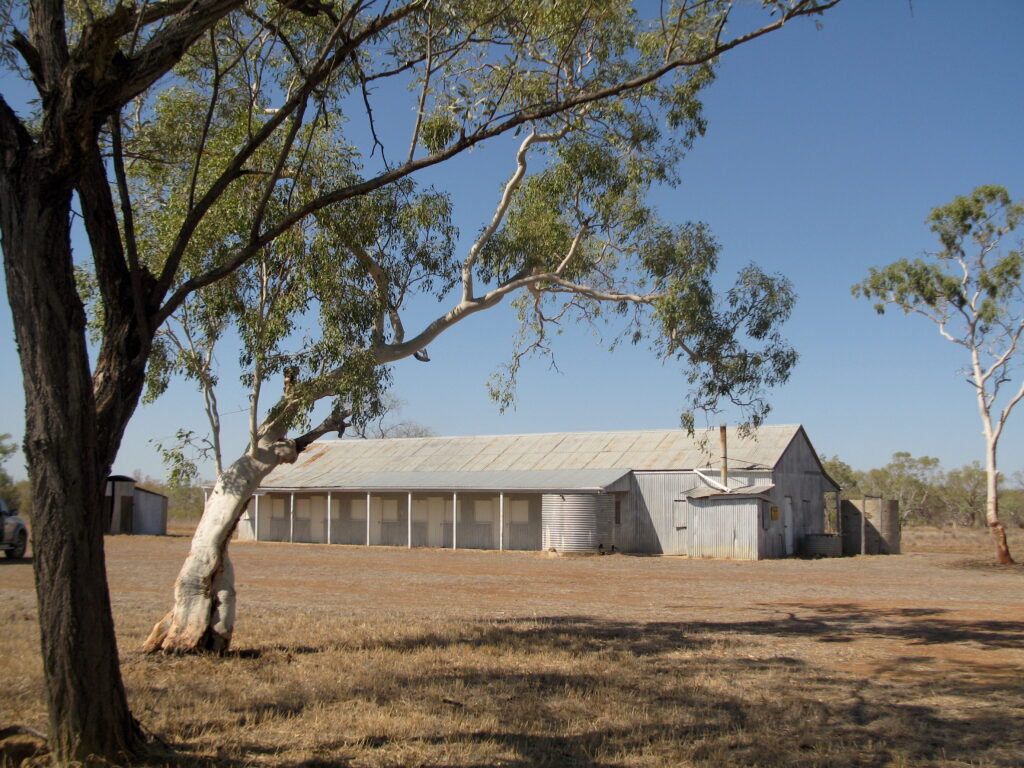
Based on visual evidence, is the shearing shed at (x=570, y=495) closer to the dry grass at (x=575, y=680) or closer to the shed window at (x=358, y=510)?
the shed window at (x=358, y=510)

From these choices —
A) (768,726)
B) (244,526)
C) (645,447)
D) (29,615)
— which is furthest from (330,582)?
(244,526)

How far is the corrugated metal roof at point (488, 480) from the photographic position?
35875 millimetres

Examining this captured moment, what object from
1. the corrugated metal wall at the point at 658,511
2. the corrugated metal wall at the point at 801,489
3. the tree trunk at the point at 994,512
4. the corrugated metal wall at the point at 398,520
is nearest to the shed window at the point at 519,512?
Result: the corrugated metal wall at the point at 398,520

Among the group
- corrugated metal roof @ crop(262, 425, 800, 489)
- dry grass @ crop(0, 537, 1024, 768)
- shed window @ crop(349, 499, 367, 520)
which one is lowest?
dry grass @ crop(0, 537, 1024, 768)

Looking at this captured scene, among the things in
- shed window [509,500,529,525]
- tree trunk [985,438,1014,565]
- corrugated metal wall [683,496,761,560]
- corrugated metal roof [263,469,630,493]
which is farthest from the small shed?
tree trunk [985,438,1014,565]

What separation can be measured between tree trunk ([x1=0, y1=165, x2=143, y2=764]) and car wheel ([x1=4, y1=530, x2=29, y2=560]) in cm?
2249

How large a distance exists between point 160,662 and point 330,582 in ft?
40.1

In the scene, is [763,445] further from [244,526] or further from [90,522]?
[90,522]

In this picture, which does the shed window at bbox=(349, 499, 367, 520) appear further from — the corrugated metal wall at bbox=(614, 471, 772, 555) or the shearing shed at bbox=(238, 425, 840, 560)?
the corrugated metal wall at bbox=(614, 471, 772, 555)

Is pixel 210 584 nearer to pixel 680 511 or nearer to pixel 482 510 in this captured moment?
pixel 680 511

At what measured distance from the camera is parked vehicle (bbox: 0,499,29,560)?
993 inches

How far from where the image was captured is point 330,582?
71.9ft

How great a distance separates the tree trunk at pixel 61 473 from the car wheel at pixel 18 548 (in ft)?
73.8

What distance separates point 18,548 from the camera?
84.8 feet
